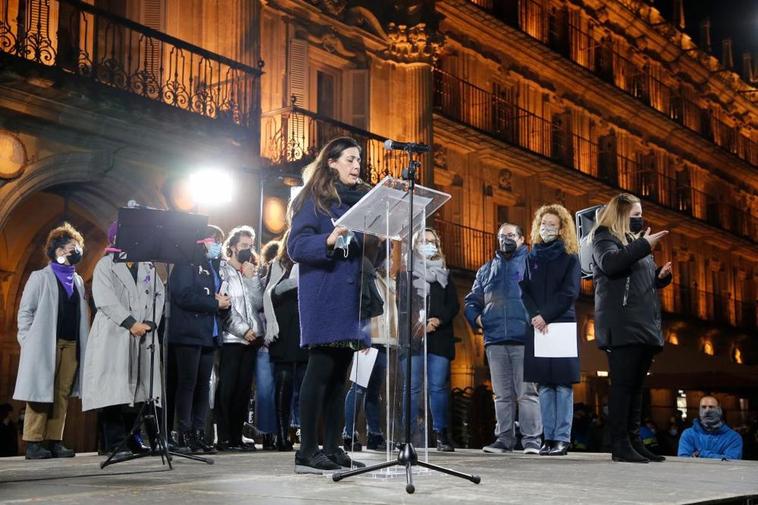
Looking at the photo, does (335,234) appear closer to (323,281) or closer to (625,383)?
(323,281)

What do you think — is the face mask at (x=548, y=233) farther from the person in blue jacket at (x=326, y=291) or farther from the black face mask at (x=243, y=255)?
the person in blue jacket at (x=326, y=291)

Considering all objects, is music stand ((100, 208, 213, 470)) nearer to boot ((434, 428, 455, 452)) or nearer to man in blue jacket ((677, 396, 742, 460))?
boot ((434, 428, 455, 452))

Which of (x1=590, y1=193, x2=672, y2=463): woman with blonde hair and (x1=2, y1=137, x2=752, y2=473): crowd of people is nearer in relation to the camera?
(x1=590, y1=193, x2=672, y2=463): woman with blonde hair

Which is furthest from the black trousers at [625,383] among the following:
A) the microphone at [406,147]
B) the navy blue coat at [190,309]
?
the navy blue coat at [190,309]

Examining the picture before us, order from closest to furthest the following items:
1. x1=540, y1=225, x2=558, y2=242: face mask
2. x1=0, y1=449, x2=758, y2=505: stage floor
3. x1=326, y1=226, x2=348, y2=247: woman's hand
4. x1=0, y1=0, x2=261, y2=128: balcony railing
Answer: x1=0, y1=449, x2=758, y2=505: stage floor
x1=326, y1=226, x2=348, y2=247: woman's hand
x1=540, y1=225, x2=558, y2=242: face mask
x1=0, y1=0, x2=261, y2=128: balcony railing

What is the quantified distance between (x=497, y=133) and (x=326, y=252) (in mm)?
20564

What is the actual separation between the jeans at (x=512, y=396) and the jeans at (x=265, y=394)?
6.30 ft

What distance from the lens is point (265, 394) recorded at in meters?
9.36

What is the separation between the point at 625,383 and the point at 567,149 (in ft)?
73.1

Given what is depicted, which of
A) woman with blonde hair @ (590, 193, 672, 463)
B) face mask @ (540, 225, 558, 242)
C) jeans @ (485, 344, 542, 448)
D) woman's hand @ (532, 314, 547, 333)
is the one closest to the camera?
woman with blonde hair @ (590, 193, 672, 463)

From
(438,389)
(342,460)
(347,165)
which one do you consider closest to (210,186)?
(438,389)

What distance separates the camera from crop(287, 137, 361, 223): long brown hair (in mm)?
5797

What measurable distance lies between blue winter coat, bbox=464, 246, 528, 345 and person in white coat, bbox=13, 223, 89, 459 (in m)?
3.34

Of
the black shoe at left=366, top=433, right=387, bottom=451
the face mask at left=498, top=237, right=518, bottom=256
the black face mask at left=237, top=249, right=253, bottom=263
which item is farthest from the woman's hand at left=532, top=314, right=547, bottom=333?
the black face mask at left=237, top=249, right=253, bottom=263
